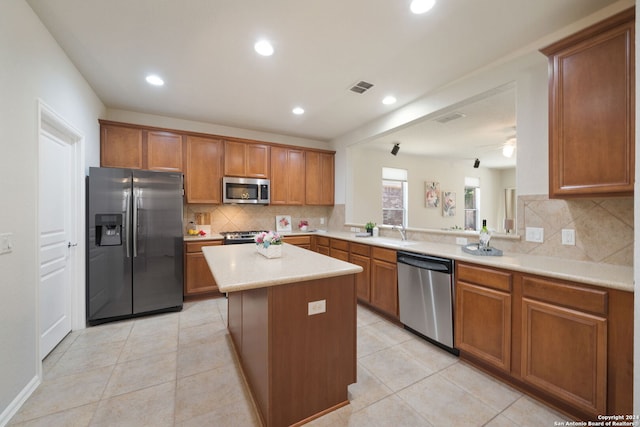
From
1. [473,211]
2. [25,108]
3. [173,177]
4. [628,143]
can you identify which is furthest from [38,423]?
[473,211]

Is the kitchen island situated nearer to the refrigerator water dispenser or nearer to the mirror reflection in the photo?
the refrigerator water dispenser

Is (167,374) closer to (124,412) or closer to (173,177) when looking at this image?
(124,412)

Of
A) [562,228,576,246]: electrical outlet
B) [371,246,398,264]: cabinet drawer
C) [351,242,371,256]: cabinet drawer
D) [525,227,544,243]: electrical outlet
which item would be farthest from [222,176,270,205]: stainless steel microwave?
[562,228,576,246]: electrical outlet

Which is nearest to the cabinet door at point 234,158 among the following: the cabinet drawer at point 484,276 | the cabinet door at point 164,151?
the cabinet door at point 164,151

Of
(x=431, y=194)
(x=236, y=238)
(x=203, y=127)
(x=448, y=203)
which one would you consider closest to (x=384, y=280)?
(x=236, y=238)

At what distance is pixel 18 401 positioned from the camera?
5.33ft

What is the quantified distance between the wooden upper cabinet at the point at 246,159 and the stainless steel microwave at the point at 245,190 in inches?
4.5

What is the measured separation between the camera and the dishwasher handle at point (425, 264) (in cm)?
226

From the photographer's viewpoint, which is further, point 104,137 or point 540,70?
point 104,137

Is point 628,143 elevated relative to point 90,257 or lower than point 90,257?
elevated

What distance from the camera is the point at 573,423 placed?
1.55 meters

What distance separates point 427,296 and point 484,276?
1.94 feet

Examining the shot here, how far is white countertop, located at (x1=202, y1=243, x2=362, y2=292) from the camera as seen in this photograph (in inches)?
52.9

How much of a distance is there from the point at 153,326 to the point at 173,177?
176 cm
